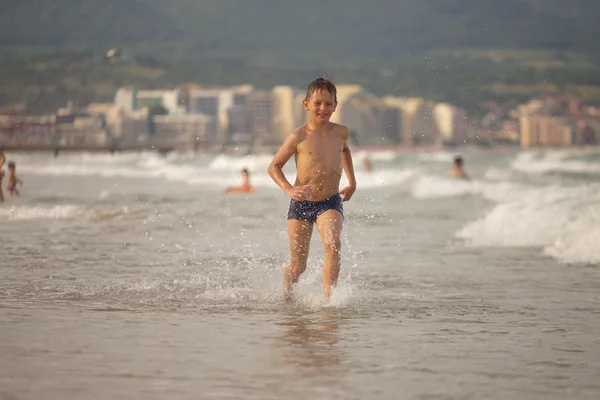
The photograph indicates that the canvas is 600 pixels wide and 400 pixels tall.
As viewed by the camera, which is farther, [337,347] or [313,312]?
[313,312]

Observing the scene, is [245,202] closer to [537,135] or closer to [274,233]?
[274,233]

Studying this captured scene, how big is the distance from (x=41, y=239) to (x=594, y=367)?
30.4 ft

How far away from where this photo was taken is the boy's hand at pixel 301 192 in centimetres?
818

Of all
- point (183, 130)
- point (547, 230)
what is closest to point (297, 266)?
point (547, 230)

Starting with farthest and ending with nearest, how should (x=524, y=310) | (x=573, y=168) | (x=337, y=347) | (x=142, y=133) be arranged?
(x=142, y=133) → (x=573, y=168) → (x=524, y=310) → (x=337, y=347)

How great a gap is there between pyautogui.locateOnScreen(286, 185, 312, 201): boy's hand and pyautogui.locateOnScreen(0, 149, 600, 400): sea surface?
77 centimetres

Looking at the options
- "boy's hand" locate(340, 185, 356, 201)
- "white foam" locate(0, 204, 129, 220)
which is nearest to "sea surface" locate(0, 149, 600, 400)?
"boy's hand" locate(340, 185, 356, 201)

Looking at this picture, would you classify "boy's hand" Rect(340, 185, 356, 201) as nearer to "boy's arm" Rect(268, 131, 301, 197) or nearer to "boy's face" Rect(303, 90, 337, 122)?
"boy's arm" Rect(268, 131, 301, 197)

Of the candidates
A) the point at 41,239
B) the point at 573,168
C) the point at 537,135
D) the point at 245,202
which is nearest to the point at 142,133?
the point at 537,135

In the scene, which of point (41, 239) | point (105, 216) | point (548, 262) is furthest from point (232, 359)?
point (105, 216)

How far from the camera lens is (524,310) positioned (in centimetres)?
865

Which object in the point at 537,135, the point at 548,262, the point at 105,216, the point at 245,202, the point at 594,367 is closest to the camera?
the point at 594,367

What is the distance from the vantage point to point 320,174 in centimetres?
837

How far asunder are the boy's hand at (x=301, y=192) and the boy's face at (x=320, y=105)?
485 mm
